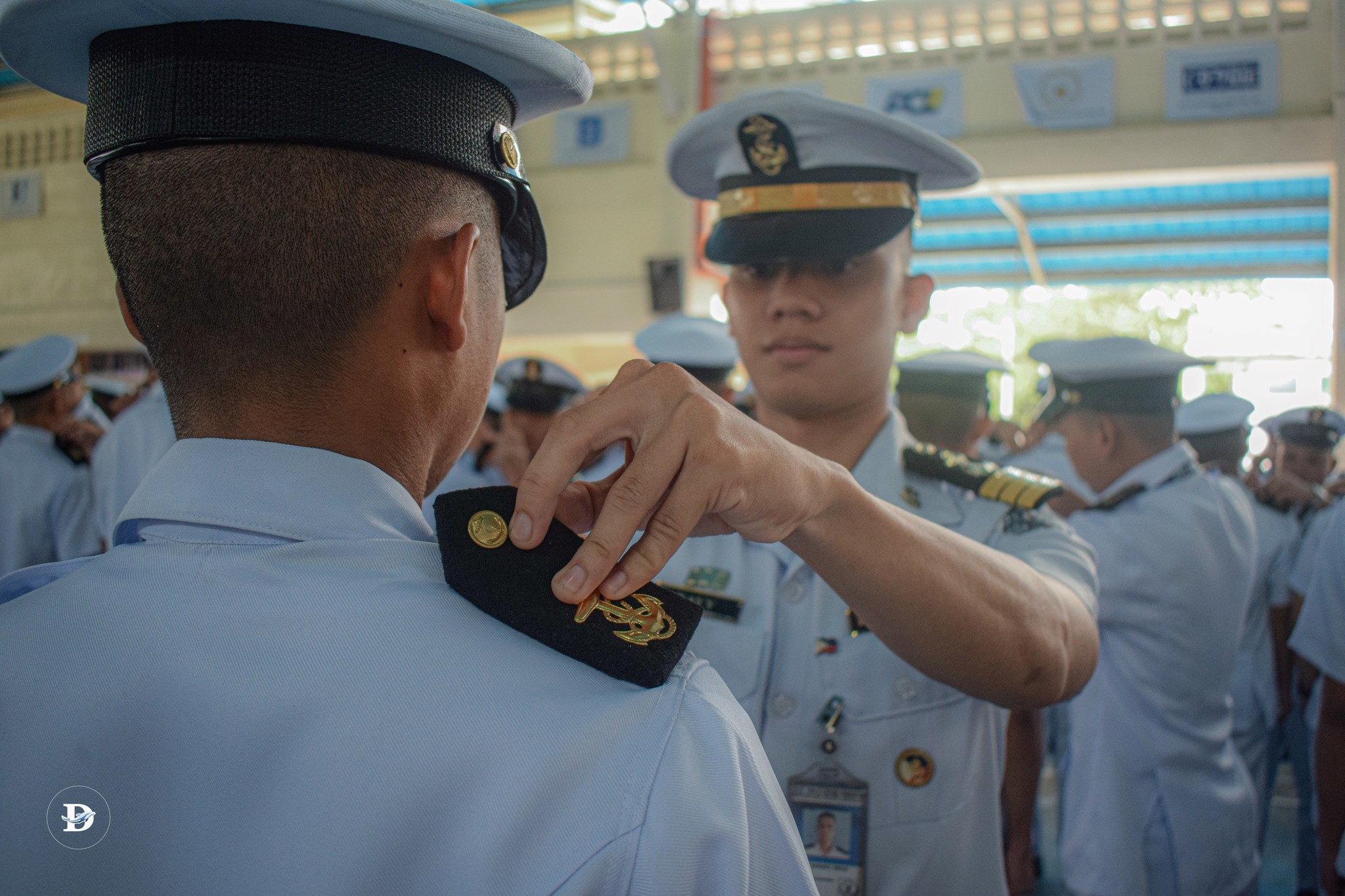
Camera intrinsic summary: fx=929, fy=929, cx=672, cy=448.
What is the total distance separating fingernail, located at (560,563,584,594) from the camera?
744 millimetres

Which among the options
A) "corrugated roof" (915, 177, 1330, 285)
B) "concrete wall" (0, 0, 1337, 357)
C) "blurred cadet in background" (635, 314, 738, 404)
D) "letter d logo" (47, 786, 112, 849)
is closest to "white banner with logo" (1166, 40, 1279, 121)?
"concrete wall" (0, 0, 1337, 357)

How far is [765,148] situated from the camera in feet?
5.68

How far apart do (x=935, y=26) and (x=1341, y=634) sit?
7744 mm

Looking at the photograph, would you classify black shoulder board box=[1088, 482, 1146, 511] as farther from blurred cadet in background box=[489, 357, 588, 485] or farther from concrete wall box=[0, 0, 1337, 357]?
concrete wall box=[0, 0, 1337, 357]

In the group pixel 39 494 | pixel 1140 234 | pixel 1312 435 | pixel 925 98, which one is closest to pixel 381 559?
pixel 39 494

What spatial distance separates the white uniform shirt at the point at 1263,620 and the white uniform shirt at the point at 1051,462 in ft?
2.21

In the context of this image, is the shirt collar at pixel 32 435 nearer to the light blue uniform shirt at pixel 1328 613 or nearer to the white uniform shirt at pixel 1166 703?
the white uniform shirt at pixel 1166 703

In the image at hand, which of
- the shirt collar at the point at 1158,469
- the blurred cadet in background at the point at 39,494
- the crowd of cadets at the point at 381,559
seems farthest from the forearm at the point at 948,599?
the blurred cadet in background at the point at 39,494

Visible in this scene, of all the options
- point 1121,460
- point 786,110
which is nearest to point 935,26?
point 1121,460

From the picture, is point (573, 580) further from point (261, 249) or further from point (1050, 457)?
point (1050, 457)

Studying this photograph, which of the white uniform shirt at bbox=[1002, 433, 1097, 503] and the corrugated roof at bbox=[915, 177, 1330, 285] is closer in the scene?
the white uniform shirt at bbox=[1002, 433, 1097, 503]

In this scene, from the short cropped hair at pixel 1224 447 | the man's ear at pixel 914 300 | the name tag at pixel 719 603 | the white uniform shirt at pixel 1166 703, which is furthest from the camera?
the short cropped hair at pixel 1224 447

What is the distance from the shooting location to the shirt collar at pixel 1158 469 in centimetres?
310

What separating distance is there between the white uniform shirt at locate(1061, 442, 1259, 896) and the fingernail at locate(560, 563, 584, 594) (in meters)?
2.67
